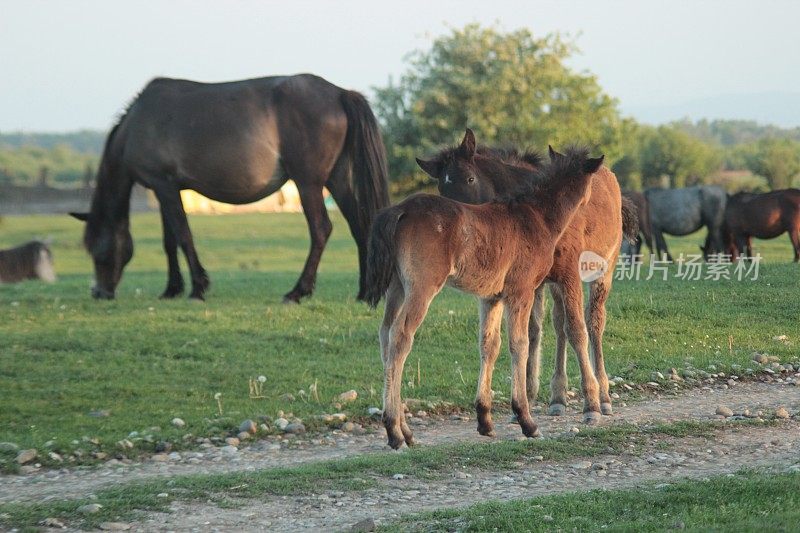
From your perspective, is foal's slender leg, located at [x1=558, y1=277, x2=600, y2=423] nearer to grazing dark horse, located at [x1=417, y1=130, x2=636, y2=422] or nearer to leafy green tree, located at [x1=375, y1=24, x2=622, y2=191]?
grazing dark horse, located at [x1=417, y1=130, x2=636, y2=422]

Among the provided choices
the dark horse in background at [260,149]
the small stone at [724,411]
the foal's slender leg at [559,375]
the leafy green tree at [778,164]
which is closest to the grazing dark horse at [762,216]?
the dark horse in background at [260,149]

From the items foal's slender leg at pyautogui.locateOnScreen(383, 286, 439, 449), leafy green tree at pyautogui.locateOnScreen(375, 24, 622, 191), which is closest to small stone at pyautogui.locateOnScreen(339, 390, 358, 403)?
foal's slender leg at pyautogui.locateOnScreen(383, 286, 439, 449)

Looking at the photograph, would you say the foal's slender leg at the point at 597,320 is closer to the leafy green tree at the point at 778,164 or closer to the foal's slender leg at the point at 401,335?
the foal's slender leg at the point at 401,335

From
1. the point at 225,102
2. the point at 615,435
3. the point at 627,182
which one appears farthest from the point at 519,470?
the point at 627,182

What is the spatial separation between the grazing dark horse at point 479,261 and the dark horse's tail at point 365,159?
239 inches

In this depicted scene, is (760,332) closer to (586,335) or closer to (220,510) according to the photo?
(586,335)

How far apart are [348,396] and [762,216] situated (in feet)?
51.5

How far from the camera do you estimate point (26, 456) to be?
26.3ft

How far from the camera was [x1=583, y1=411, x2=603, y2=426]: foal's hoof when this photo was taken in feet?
29.5

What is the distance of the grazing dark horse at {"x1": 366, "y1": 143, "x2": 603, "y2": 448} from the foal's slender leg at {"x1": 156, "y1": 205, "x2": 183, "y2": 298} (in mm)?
8490

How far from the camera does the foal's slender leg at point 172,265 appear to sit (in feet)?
53.6

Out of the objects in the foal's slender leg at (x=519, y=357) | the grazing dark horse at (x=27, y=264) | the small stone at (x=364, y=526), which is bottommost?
the grazing dark horse at (x=27, y=264)

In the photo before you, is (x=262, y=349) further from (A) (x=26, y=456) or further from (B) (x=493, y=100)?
(B) (x=493, y=100)

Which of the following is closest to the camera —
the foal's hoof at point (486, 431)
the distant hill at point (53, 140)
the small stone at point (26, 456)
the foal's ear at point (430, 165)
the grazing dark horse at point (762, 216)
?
the small stone at point (26, 456)
